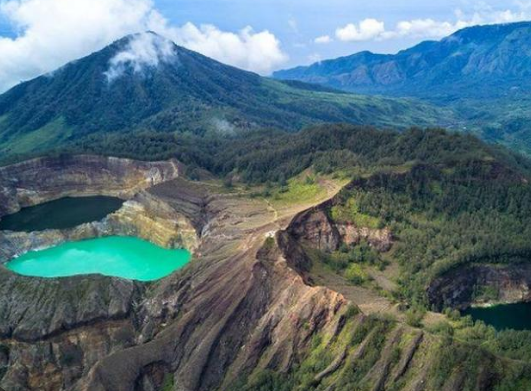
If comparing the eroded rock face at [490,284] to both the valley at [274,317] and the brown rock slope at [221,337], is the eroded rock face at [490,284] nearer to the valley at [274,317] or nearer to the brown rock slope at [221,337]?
the valley at [274,317]

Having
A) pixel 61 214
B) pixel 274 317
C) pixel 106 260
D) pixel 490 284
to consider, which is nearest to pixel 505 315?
pixel 490 284

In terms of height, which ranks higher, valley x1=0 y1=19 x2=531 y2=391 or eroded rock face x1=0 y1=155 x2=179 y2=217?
eroded rock face x1=0 y1=155 x2=179 y2=217

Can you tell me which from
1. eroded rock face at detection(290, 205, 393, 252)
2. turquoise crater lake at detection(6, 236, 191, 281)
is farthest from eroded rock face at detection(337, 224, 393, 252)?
turquoise crater lake at detection(6, 236, 191, 281)

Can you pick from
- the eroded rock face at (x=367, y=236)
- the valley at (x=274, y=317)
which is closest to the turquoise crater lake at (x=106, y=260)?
the valley at (x=274, y=317)

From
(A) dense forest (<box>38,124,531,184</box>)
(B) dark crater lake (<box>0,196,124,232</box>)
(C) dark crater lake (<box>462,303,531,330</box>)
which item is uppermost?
(A) dense forest (<box>38,124,531,184</box>)

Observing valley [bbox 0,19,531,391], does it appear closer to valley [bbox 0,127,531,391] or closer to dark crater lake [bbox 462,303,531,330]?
valley [bbox 0,127,531,391]

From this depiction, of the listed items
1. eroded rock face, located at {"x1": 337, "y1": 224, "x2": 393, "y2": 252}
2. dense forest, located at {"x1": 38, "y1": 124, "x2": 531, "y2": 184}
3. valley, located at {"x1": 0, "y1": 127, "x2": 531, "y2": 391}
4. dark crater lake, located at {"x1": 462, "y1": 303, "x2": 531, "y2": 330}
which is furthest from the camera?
dense forest, located at {"x1": 38, "y1": 124, "x2": 531, "y2": 184}

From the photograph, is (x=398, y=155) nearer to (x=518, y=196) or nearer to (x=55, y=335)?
(x=518, y=196)
